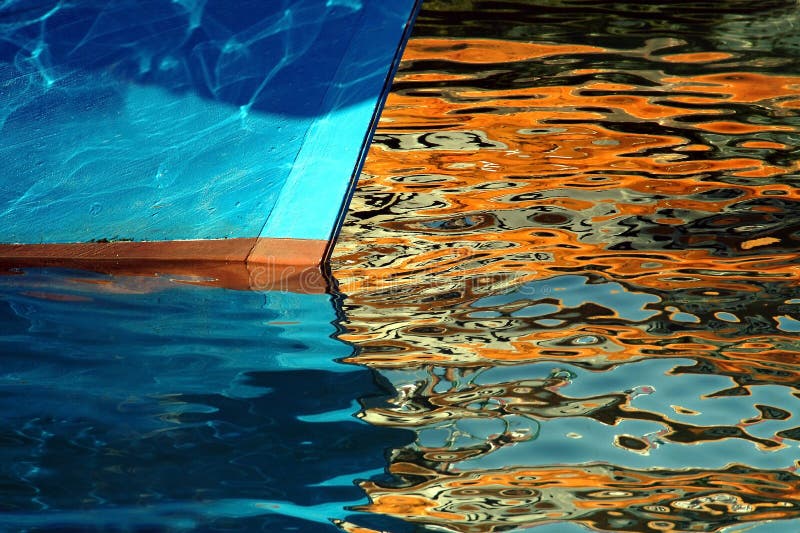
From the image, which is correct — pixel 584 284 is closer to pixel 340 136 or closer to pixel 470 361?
pixel 470 361

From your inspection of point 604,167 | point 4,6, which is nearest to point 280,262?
point 4,6

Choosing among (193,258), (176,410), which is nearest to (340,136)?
(193,258)

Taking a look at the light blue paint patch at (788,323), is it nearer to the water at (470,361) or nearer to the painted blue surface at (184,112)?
the water at (470,361)

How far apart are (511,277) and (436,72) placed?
262 centimetres

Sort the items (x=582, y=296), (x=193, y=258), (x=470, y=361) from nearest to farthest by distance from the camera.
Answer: (x=470, y=361), (x=582, y=296), (x=193, y=258)

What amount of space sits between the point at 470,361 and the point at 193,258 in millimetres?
1274

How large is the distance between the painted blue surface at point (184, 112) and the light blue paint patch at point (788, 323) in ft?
4.95

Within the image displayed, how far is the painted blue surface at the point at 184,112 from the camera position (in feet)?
10.4

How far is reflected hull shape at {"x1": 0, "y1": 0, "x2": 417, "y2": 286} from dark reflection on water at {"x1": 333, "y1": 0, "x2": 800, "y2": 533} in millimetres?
406

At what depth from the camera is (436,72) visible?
17.9ft

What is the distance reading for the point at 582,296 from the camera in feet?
9.72

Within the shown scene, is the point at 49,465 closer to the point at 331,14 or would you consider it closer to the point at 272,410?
the point at 272,410

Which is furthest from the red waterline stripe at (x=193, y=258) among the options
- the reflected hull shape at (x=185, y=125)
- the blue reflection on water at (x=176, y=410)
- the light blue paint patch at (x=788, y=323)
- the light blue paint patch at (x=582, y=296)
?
the light blue paint patch at (x=788, y=323)

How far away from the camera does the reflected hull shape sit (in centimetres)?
318
